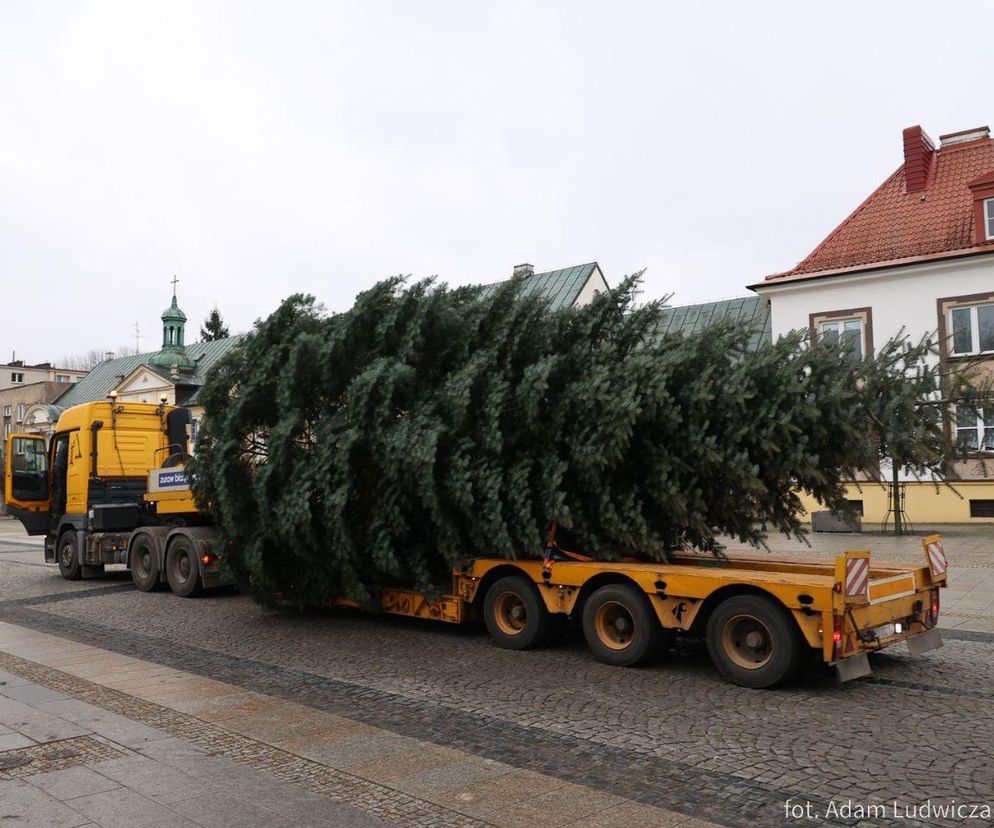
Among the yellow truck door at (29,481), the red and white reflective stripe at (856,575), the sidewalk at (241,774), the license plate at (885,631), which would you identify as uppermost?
the yellow truck door at (29,481)

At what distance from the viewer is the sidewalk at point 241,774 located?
4730 millimetres

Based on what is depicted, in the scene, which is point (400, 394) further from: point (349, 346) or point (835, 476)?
point (835, 476)

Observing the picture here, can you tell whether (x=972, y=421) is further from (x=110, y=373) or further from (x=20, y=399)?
(x=20, y=399)

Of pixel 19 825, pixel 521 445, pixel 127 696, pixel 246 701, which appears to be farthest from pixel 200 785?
pixel 521 445

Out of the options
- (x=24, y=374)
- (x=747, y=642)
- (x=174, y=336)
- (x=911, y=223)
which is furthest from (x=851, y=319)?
(x=24, y=374)

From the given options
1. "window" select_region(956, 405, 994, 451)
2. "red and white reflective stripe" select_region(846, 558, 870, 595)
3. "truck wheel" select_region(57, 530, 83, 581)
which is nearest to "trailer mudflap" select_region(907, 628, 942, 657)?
"red and white reflective stripe" select_region(846, 558, 870, 595)

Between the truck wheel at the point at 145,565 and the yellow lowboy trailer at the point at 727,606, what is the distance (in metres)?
6.69

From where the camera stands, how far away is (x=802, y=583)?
7160 millimetres

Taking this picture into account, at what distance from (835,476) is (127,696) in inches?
270

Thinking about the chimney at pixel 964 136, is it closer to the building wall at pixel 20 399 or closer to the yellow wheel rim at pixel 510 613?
the yellow wheel rim at pixel 510 613

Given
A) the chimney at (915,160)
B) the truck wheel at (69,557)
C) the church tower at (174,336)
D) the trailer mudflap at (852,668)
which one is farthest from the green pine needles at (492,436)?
the church tower at (174,336)

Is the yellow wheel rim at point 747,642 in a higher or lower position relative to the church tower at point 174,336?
lower

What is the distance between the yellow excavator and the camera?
14812 mm
